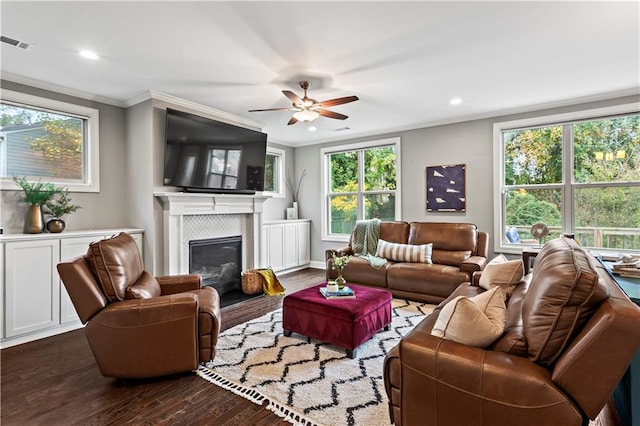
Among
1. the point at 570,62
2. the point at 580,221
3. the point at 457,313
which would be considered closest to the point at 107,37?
the point at 457,313

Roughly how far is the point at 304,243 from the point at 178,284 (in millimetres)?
3583

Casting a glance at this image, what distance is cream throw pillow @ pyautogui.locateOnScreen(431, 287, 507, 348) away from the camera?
4.79 ft

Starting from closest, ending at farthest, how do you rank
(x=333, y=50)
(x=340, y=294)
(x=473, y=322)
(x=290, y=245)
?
1. (x=473, y=322)
2. (x=333, y=50)
3. (x=340, y=294)
4. (x=290, y=245)

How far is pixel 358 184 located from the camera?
595 cm

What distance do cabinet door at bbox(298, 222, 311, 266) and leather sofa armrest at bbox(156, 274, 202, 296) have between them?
10.9 ft

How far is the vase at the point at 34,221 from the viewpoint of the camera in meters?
3.19

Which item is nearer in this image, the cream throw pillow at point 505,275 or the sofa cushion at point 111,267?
the sofa cushion at point 111,267

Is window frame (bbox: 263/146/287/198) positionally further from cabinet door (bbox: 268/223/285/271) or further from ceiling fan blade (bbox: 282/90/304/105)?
ceiling fan blade (bbox: 282/90/304/105)

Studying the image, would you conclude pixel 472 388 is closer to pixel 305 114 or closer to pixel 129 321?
pixel 129 321

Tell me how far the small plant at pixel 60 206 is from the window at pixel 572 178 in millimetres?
5444

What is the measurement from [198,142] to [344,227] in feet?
10.5

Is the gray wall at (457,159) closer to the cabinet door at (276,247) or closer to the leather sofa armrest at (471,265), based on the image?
the leather sofa armrest at (471,265)

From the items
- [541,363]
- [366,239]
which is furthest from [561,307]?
[366,239]

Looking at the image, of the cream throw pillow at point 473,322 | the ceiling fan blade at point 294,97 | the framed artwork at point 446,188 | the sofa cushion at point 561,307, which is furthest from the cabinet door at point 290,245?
the sofa cushion at point 561,307
